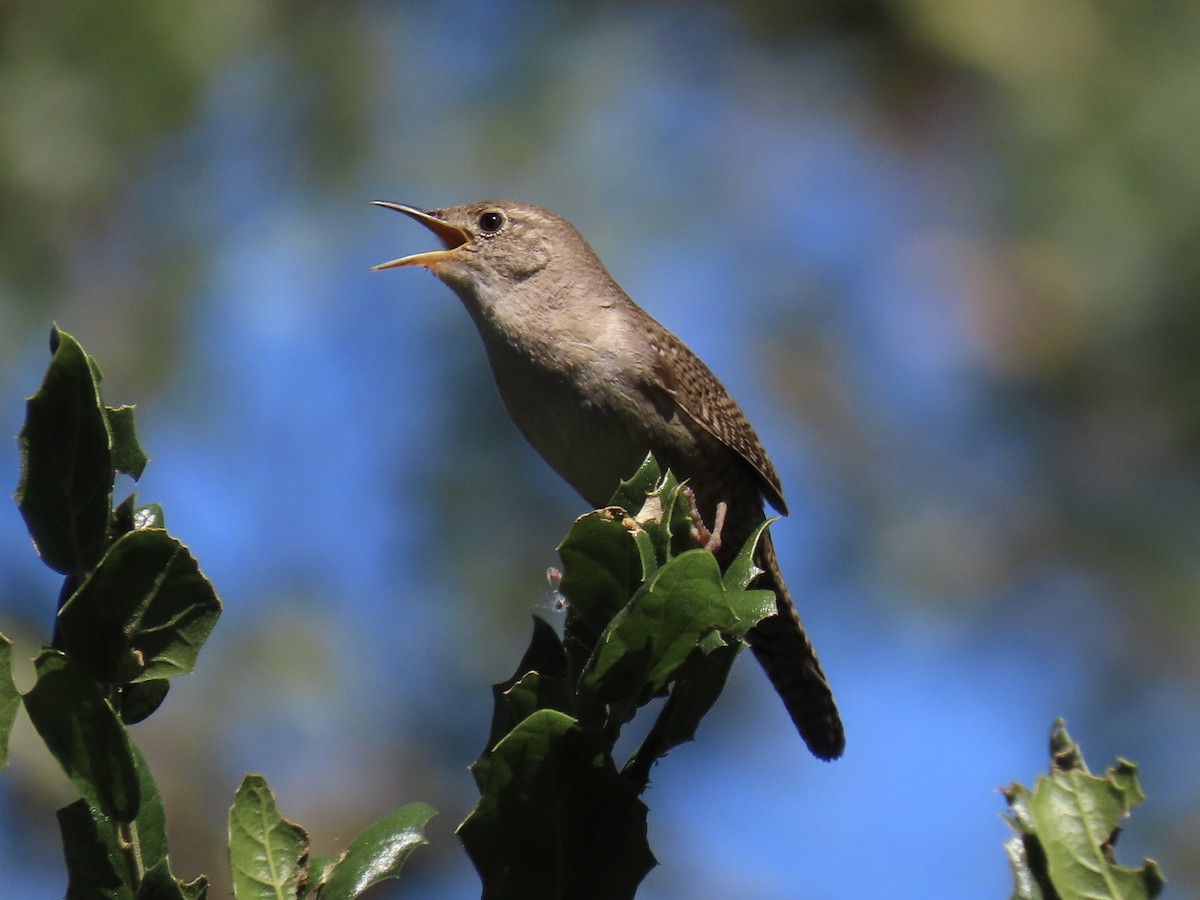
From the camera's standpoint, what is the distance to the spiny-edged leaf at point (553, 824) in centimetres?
148

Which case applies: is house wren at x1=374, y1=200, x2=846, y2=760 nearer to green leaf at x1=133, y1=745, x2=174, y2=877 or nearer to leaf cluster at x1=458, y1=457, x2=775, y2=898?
leaf cluster at x1=458, y1=457, x2=775, y2=898

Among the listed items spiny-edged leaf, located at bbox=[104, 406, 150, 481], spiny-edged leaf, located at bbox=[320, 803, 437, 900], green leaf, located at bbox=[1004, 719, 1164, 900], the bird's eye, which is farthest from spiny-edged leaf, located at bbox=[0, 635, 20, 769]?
the bird's eye

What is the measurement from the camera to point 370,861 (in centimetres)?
160

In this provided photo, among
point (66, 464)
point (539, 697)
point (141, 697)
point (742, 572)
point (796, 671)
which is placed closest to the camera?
point (66, 464)

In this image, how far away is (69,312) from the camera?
5664mm

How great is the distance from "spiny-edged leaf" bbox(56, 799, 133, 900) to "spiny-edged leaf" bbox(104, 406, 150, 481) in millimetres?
330

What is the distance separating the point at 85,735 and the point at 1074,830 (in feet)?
3.12

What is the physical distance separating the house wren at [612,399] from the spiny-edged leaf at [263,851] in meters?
2.14

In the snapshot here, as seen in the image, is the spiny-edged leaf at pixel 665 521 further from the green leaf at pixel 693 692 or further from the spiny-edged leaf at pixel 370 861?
the spiny-edged leaf at pixel 370 861

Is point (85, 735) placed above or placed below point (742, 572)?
below

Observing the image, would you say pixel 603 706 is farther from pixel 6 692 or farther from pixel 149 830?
pixel 6 692

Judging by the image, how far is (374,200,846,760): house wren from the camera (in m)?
3.75

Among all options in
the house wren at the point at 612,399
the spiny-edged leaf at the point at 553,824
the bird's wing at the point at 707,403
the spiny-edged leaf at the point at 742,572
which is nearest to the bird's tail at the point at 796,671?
the house wren at the point at 612,399

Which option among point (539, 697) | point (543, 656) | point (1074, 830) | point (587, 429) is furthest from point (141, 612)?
point (587, 429)
